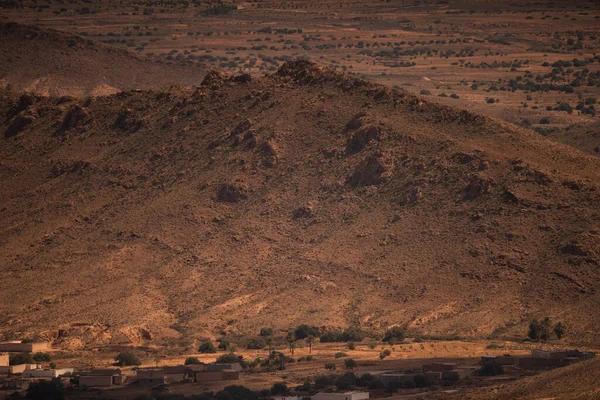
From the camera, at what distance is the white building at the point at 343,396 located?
64.8 metres

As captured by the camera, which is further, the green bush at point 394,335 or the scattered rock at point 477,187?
the scattered rock at point 477,187

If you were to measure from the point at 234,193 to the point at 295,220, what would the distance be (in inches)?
170

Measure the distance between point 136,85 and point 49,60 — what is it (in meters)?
8.18

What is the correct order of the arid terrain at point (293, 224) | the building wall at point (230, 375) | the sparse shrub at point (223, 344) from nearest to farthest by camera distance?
the building wall at point (230, 375), the sparse shrub at point (223, 344), the arid terrain at point (293, 224)

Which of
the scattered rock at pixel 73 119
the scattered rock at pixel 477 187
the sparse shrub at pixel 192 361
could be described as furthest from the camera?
the scattered rock at pixel 73 119

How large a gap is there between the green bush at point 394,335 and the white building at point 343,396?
11.8m

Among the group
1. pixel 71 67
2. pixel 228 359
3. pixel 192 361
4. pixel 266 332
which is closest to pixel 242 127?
pixel 266 332

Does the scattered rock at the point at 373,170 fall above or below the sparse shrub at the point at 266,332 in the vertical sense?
above

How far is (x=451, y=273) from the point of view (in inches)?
3282

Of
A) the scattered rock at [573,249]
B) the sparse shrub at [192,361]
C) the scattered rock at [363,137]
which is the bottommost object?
the sparse shrub at [192,361]

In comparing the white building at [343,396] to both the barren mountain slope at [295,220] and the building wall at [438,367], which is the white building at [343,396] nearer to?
the building wall at [438,367]

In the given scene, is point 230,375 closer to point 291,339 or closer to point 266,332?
point 291,339

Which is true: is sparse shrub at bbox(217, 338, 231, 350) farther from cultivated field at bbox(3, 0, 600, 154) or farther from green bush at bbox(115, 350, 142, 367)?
cultivated field at bbox(3, 0, 600, 154)

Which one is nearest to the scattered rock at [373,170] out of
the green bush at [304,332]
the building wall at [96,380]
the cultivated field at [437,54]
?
the green bush at [304,332]
